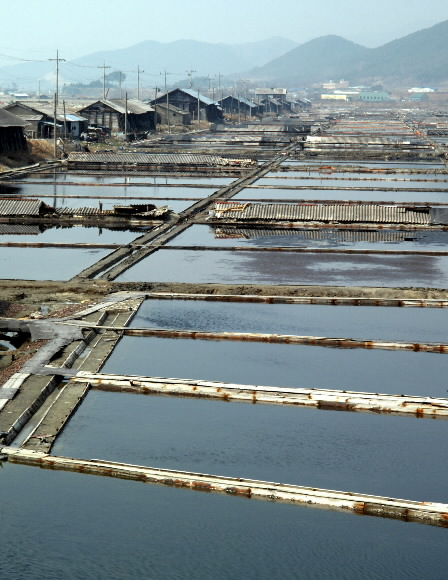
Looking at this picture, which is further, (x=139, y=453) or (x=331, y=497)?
(x=139, y=453)

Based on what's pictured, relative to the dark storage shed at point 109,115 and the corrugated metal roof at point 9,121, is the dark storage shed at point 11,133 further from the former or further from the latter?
the dark storage shed at point 109,115

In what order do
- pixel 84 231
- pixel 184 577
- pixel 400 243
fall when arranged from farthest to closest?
pixel 84 231
pixel 400 243
pixel 184 577

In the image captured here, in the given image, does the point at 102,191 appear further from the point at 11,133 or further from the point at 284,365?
the point at 284,365

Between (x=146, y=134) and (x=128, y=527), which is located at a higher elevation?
(x=146, y=134)

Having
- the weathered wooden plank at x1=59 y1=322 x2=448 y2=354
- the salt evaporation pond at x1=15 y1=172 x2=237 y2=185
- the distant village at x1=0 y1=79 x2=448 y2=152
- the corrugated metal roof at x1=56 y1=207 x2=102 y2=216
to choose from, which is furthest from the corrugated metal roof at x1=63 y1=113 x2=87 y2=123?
the weathered wooden plank at x1=59 y1=322 x2=448 y2=354

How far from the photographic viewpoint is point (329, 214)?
49.7 metres

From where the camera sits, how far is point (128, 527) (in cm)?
1678

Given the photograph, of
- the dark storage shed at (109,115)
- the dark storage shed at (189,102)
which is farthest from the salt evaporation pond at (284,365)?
the dark storage shed at (189,102)

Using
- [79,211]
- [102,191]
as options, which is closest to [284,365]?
[79,211]

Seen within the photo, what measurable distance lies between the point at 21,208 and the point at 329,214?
52.7 feet

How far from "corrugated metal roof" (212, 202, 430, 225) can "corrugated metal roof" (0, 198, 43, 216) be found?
9.29 metres

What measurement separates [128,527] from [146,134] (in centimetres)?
10390

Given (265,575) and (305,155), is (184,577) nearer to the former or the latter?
(265,575)

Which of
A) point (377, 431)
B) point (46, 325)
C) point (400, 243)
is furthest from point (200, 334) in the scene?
point (400, 243)
